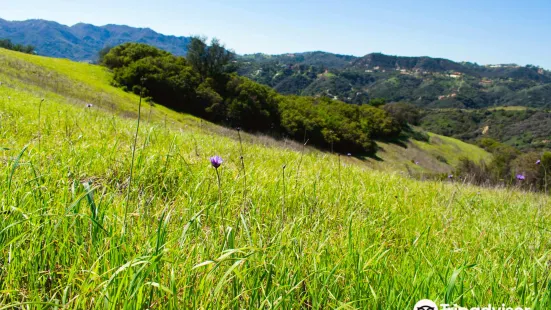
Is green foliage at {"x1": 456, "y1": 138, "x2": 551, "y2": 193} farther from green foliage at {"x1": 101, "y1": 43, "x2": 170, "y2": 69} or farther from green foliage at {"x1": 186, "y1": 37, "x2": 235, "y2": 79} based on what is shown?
green foliage at {"x1": 101, "y1": 43, "x2": 170, "y2": 69}

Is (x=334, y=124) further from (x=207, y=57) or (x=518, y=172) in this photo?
(x=518, y=172)

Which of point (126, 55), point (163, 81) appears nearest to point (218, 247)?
point (163, 81)

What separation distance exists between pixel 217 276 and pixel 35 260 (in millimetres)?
820

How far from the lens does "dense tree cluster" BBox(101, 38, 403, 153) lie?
42.4m

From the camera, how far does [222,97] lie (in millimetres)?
47375

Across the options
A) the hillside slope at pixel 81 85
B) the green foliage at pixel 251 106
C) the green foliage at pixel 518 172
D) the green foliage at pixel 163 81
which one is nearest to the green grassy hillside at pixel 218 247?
the green foliage at pixel 518 172

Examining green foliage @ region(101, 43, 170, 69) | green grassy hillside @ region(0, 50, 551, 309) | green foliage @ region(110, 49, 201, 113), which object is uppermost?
green foliage @ region(101, 43, 170, 69)

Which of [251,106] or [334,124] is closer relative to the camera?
[251,106]

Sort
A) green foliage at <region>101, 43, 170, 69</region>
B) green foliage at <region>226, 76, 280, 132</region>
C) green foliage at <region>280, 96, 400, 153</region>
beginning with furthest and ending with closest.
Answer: green foliage at <region>280, 96, 400, 153</region> → green foliage at <region>101, 43, 170, 69</region> → green foliage at <region>226, 76, 280, 132</region>

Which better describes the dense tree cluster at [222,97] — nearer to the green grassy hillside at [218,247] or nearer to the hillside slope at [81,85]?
the hillside slope at [81,85]

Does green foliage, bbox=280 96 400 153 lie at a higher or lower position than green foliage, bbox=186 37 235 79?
lower

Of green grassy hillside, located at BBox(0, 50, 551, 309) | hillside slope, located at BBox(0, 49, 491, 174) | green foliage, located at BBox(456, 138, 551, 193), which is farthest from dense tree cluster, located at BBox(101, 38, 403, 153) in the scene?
green grassy hillside, located at BBox(0, 50, 551, 309)

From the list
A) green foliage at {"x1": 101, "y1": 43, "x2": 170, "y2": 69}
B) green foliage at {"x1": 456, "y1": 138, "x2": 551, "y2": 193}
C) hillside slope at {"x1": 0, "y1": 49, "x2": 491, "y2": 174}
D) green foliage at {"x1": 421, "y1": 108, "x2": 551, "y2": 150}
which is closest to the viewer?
green foliage at {"x1": 456, "y1": 138, "x2": 551, "y2": 193}

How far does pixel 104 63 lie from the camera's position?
157 feet
